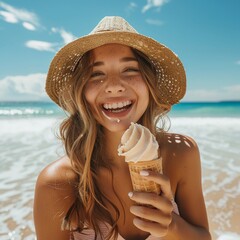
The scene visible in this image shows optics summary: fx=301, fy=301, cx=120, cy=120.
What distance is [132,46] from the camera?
2.51 meters

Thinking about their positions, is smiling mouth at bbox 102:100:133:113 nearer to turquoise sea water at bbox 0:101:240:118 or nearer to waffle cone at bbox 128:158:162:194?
waffle cone at bbox 128:158:162:194

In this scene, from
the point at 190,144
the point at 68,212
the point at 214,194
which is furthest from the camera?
the point at 214,194

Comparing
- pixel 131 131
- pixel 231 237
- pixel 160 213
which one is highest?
pixel 131 131

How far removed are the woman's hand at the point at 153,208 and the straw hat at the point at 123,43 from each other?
1.17 m

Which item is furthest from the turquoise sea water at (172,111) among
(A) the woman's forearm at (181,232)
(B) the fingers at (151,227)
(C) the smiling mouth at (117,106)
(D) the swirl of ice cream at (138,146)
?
(B) the fingers at (151,227)

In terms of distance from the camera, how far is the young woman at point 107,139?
2.44m

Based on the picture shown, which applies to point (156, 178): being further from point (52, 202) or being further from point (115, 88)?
point (52, 202)

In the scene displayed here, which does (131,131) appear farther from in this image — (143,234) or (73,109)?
(143,234)

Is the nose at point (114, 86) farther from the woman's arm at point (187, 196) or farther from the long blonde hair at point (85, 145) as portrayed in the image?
the woman's arm at point (187, 196)

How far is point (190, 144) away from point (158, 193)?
124cm

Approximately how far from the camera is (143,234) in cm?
277

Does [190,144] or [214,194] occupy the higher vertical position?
[190,144]

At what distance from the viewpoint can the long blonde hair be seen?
260 cm

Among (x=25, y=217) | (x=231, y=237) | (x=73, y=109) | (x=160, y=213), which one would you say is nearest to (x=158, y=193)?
(x=160, y=213)
